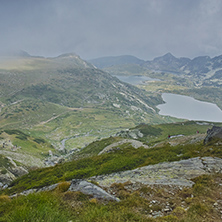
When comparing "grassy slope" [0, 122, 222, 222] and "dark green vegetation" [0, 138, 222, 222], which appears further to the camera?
"grassy slope" [0, 122, 222, 222]

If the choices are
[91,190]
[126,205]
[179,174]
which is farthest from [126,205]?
[179,174]

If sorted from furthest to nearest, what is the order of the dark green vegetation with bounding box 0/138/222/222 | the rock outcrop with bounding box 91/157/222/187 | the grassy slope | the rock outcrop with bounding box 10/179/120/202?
1. the rock outcrop with bounding box 91/157/222/187
2. the rock outcrop with bounding box 10/179/120/202
3. the grassy slope
4. the dark green vegetation with bounding box 0/138/222/222

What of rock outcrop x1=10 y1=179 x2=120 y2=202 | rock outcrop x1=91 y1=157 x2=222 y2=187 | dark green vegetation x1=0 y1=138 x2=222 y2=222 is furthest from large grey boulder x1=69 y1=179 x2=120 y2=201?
rock outcrop x1=91 y1=157 x2=222 y2=187

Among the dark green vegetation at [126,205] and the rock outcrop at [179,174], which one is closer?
the dark green vegetation at [126,205]

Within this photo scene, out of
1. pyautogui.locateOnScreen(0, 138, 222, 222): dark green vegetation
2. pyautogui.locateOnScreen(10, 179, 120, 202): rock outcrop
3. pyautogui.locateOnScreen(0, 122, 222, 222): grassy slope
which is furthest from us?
pyautogui.locateOnScreen(10, 179, 120, 202): rock outcrop

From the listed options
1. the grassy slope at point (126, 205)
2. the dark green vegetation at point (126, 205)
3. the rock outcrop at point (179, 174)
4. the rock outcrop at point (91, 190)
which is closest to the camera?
the dark green vegetation at point (126, 205)

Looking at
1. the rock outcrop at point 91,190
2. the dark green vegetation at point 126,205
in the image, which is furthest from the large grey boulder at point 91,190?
the dark green vegetation at point 126,205

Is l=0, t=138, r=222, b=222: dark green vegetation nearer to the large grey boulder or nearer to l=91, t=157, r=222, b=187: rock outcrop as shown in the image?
the large grey boulder

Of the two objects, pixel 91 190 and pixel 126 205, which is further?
pixel 91 190

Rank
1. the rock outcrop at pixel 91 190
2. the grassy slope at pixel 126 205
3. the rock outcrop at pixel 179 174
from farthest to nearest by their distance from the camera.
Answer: the rock outcrop at pixel 179 174 → the rock outcrop at pixel 91 190 → the grassy slope at pixel 126 205

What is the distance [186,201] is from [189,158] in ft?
45.3

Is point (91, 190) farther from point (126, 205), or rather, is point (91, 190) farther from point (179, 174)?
point (179, 174)

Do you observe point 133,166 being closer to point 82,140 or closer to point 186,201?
point 186,201

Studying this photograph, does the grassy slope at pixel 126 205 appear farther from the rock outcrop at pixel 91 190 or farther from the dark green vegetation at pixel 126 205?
the rock outcrop at pixel 91 190
